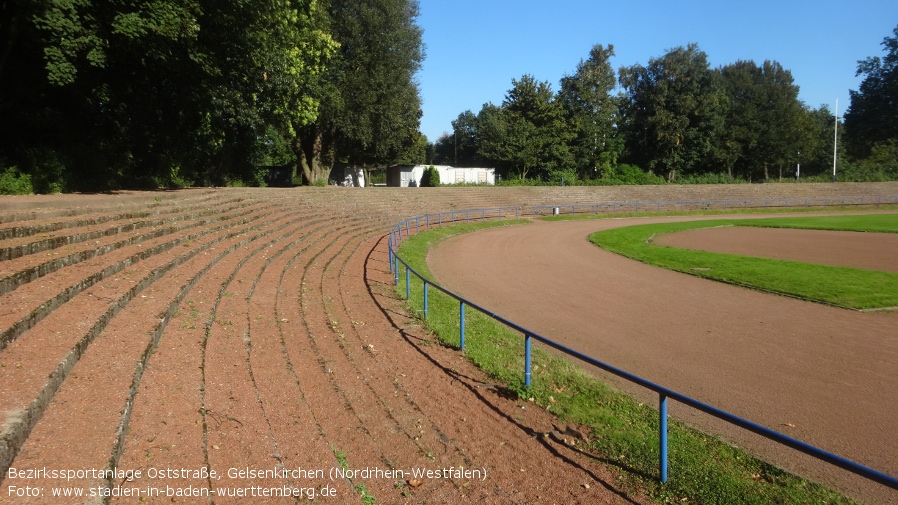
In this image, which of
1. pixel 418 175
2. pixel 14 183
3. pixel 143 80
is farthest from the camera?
pixel 418 175

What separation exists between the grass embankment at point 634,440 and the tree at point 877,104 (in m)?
88.1

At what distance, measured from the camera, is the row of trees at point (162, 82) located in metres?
18.0

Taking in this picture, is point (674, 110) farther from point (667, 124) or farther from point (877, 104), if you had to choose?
point (877, 104)

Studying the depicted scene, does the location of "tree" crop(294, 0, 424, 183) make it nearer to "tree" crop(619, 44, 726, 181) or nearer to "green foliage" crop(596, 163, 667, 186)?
"green foliage" crop(596, 163, 667, 186)

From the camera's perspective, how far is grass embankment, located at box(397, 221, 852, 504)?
208 inches

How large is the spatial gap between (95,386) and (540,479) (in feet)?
13.9

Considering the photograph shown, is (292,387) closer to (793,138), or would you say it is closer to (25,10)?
(25,10)

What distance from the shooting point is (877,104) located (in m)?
77.2

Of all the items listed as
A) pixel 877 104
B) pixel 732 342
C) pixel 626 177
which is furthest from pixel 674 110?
pixel 732 342

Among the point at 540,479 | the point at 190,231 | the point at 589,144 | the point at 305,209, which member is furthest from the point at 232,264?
the point at 589,144

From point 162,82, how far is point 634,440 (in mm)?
26608

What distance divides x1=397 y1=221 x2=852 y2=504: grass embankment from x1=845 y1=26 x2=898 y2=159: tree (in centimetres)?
8811

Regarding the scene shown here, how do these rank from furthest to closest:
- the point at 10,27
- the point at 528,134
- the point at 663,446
Result: 1. the point at 528,134
2. the point at 10,27
3. the point at 663,446

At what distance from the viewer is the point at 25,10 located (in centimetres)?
1692
